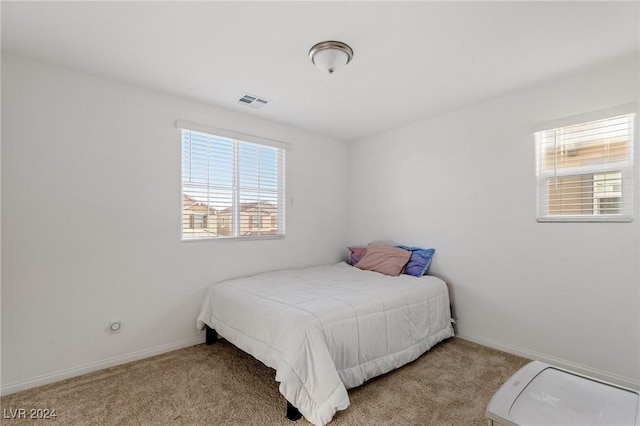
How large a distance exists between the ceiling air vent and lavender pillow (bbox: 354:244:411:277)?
203 cm

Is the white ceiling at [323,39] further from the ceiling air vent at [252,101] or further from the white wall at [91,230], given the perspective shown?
the white wall at [91,230]

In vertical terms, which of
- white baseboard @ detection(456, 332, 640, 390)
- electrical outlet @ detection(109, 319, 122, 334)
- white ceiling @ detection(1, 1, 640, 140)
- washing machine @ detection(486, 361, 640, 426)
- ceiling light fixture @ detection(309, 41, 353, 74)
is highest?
white ceiling @ detection(1, 1, 640, 140)

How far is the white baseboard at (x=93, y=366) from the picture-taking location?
2206 mm

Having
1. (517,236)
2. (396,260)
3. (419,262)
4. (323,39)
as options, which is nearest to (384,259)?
(396,260)

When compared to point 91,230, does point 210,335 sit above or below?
below

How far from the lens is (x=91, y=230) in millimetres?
2521

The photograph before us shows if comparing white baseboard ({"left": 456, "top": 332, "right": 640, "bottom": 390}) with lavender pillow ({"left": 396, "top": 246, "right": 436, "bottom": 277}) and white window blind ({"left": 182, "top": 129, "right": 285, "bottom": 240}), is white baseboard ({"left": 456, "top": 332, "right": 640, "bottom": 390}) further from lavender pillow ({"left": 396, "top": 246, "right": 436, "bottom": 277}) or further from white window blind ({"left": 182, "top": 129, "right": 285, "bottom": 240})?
white window blind ({"left": 182, "top": 129, "right": 285, "bottom": 240})

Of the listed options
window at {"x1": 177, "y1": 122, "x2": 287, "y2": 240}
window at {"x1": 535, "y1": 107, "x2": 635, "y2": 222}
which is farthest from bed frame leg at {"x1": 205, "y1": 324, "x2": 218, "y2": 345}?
window at {"x1": 535, "y1": 107, "x2": 635, "y2": 222}

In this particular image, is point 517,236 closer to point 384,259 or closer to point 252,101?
point 384,259

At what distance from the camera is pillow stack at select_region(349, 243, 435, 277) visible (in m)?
3.37

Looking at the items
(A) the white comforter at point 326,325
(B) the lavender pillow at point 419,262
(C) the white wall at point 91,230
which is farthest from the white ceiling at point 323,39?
(A) the white comforter at point 326,325

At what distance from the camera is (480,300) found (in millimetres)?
3094

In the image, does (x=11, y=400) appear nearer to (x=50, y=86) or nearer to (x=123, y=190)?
(x=123, y=190)

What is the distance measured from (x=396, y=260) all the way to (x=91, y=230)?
284cm
